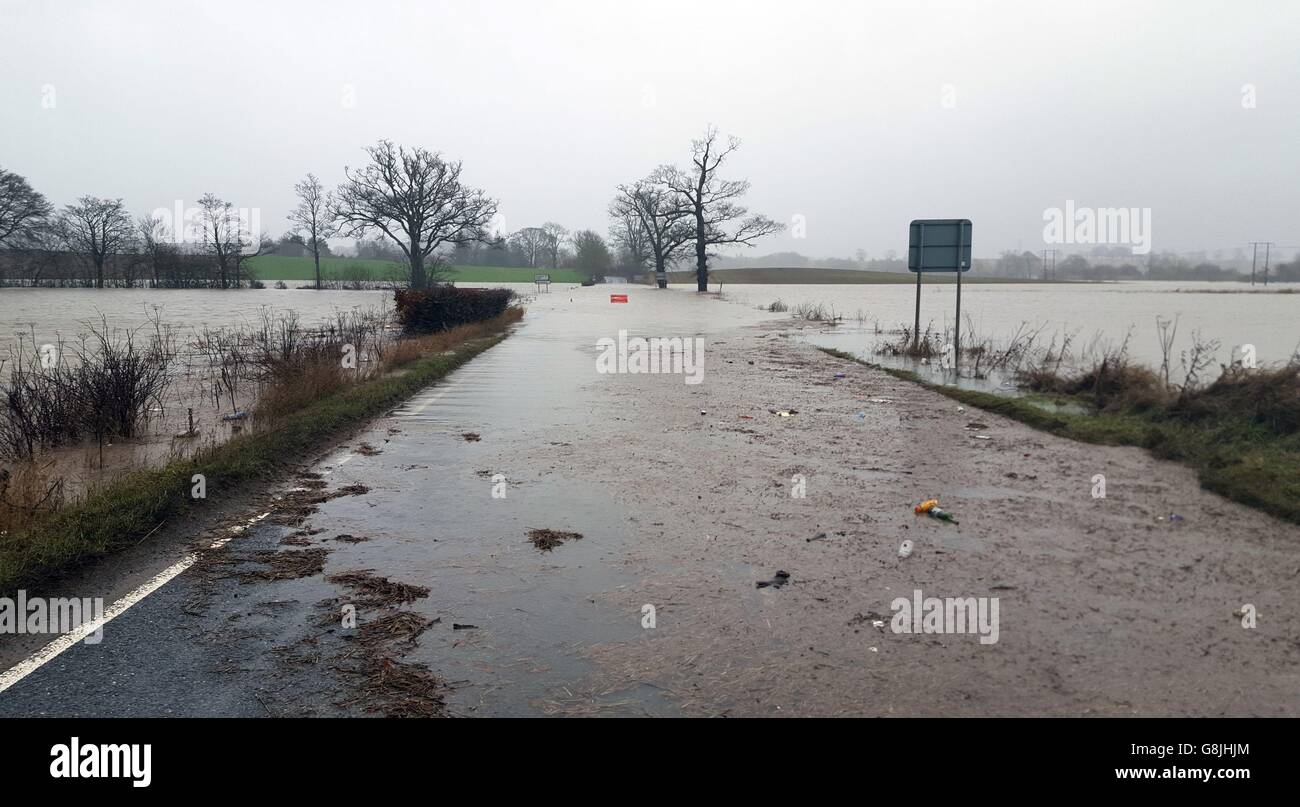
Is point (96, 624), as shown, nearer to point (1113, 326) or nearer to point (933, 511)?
point (933, 511)

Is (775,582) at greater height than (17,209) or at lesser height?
lesser

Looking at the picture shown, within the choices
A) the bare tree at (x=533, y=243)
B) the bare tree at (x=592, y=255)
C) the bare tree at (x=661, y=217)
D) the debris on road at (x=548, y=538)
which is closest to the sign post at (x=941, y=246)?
the debris on road at (x=548, y=538)

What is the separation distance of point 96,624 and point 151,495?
233 cm

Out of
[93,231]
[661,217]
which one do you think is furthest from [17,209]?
[661,217]

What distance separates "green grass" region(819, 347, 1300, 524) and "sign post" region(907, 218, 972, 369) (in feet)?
21.5

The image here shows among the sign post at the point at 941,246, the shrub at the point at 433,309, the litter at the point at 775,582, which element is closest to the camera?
the litter at the point at 775,582

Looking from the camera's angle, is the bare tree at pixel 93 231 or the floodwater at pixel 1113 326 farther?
the bare tree at pixel 93 231

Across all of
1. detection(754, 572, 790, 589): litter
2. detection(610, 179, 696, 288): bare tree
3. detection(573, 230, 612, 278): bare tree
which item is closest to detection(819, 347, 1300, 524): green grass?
detection(754, 572, 790, 589): litter

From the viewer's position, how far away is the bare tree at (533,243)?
148 metres

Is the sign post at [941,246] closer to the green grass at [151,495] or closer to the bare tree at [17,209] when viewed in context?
the green grass at [151,495]

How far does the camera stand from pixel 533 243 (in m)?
151

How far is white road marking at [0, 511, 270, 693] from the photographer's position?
13.4ft

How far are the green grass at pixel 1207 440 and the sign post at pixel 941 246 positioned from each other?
6.56 m
